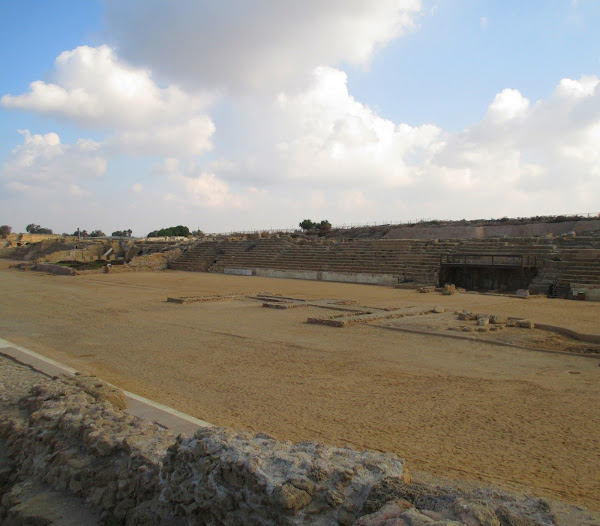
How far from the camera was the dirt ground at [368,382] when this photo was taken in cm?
477

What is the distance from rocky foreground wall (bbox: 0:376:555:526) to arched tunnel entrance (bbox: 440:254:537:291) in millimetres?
21569

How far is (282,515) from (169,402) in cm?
393

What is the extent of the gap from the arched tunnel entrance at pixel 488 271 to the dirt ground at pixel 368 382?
7491mm

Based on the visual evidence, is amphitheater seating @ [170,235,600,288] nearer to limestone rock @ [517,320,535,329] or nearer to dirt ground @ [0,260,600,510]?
dirt ground @ [0,260,600,510]

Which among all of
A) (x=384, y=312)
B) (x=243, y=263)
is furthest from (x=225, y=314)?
(x=243, y=263)

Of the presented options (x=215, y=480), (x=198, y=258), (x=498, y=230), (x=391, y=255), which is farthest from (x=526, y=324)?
(x=498, y=230)

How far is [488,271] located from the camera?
2469 cm

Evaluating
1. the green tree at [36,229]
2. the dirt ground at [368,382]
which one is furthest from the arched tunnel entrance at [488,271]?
the green tree at [36,229]

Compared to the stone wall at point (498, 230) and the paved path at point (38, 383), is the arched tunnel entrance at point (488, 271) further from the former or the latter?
the paved path at point (38, 383)

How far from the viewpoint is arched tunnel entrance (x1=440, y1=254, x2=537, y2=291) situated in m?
23.0

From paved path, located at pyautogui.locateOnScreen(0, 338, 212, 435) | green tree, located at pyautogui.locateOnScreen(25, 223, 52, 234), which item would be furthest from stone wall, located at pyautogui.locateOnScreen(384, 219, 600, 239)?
green tree, located at pyautogui.locateOnScreen(25, 223, 52, 234)

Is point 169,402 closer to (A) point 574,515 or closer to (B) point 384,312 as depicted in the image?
(A) point 574,515

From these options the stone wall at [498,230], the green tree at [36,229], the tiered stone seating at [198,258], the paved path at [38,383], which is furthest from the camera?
the green tree at [36,229]

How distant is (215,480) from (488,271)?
23642mm
